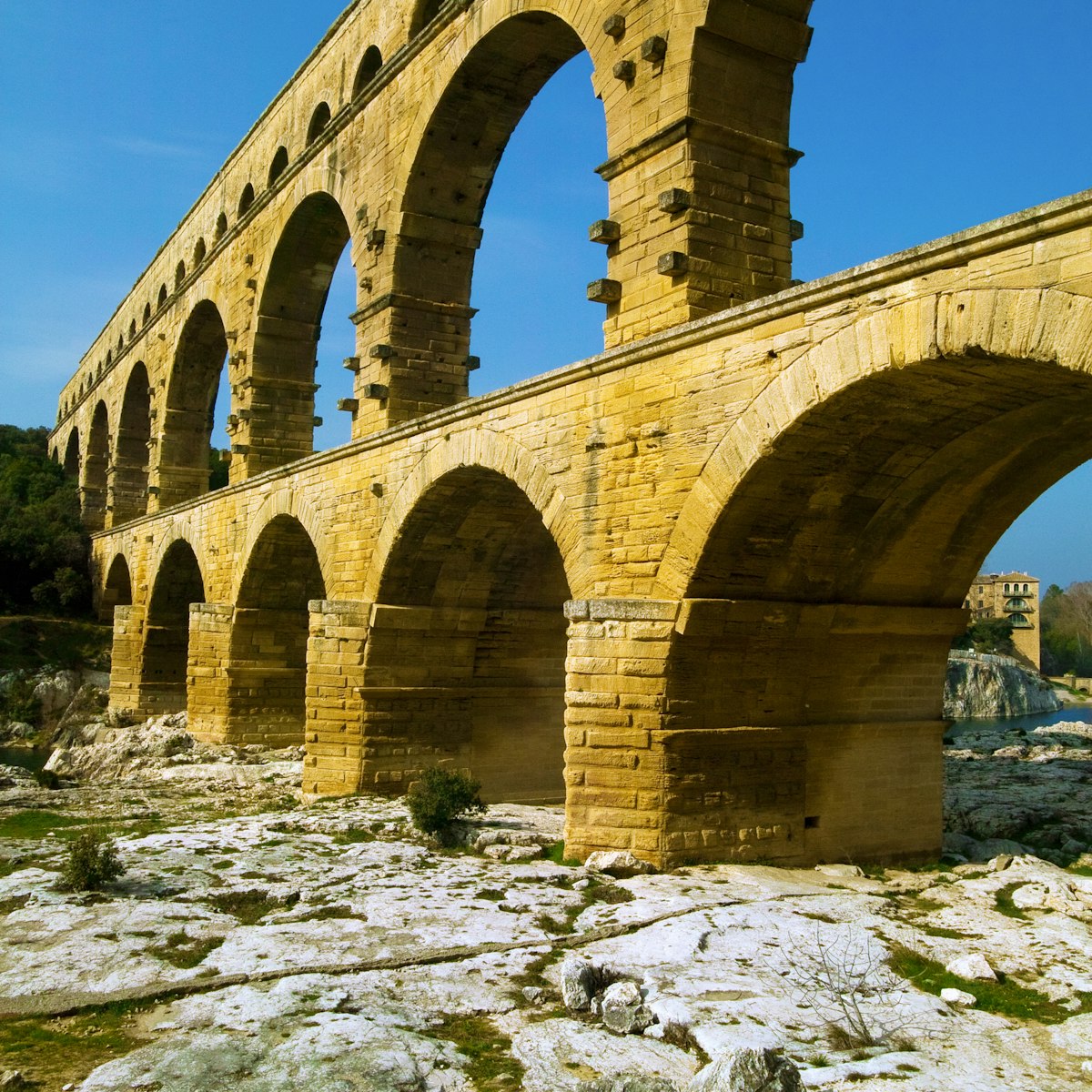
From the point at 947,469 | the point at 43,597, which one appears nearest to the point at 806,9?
the point at 947,469

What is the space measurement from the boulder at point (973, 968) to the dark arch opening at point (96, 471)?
3567 cm

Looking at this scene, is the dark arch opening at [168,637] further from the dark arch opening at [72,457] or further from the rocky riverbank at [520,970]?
the dark arch opening at [72,457]

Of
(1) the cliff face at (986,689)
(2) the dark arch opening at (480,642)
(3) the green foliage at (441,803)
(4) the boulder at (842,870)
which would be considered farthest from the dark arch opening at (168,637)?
(1) the cliff face at (986,689)

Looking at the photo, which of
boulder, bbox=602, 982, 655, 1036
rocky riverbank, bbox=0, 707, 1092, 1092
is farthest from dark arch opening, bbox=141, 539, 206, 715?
boulder, bbox=602, 982, 655, 1036

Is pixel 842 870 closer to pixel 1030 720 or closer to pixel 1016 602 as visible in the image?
pixel 1030 720

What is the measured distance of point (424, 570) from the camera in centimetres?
1228

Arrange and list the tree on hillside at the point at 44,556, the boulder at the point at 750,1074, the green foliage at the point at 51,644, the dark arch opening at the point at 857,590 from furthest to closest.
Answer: the tree on hillside at the point at 44,556 → the green foliage at the point at 51,644 → the dark arch opening at the point at 857,590 → the boulder at the point at 750,1074

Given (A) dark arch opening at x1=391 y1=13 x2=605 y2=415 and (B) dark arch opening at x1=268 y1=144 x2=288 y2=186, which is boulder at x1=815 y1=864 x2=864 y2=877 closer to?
(A) dark arch opening at x1=391 y1=13 x2=605 y2=415

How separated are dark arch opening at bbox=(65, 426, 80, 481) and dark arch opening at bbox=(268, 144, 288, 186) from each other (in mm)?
26546

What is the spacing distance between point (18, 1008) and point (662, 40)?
8.37m

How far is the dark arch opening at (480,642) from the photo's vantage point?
1205 centimetres

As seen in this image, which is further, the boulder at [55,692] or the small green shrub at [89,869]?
the boulder at [55,692]

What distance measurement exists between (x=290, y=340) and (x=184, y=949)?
14.6 meters

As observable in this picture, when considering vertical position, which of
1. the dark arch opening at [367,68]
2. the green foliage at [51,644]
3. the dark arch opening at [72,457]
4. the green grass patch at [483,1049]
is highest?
the dark arch opening at [367,68]
